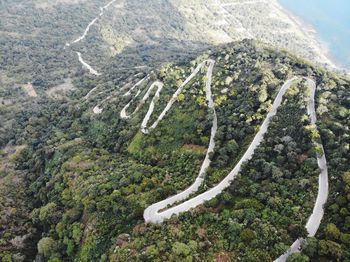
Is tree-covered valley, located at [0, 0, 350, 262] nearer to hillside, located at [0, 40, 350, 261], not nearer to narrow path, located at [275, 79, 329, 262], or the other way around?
hillside, located at [0, 40, 350, 261]

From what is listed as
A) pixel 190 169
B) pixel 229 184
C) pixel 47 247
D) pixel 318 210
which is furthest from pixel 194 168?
pixel 47 247

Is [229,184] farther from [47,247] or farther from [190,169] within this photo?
[47,247]

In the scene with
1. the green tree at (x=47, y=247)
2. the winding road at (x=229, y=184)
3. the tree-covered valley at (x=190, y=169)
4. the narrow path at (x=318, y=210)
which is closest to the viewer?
the narrow path at (x=318, y=210)

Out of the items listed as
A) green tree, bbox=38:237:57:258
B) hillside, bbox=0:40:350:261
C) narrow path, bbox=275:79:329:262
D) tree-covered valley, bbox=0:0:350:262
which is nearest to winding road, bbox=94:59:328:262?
narrow path, bbox=275:79:329:262

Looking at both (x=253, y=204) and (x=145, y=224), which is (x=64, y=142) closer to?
(x=145, y=224)

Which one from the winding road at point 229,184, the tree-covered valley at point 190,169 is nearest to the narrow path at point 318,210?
the winding road at point 229,184

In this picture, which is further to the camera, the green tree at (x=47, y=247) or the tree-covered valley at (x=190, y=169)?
the green tree at (x=47, y=247)

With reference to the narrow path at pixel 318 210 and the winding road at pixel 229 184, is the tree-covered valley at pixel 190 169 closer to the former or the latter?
the narrow path at pixel 318 210
